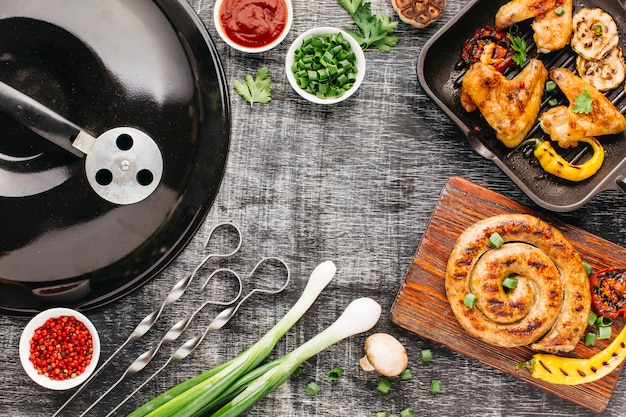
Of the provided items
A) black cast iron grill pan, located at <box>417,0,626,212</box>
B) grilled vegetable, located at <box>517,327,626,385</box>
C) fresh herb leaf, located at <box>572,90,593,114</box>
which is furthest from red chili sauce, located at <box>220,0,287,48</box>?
grilled vegetable, located at <box>517,327,626,385</box>

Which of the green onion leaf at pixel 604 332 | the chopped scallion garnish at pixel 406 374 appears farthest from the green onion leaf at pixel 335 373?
the green onion leaf at pixel 604 332

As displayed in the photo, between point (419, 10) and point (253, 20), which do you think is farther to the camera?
point (419, 10)

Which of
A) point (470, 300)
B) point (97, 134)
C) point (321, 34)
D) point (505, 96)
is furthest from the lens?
point (321, 34)

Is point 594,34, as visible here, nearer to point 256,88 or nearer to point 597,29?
point 597,29

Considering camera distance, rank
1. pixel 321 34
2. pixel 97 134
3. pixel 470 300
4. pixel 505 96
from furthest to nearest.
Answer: pixel 321 34
pixel 505 96
pixel 470 300
pixel 97 134

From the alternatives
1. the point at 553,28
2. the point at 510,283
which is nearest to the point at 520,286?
the point at 510,283

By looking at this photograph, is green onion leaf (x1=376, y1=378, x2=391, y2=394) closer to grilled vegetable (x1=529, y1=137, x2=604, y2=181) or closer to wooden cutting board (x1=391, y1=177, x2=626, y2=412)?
wooden cutting board (x1=391, y1=177, x2=626, y2=412)

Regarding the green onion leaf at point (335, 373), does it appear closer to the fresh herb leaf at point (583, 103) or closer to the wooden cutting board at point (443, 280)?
the wooden cutting board at point (443, 280)
